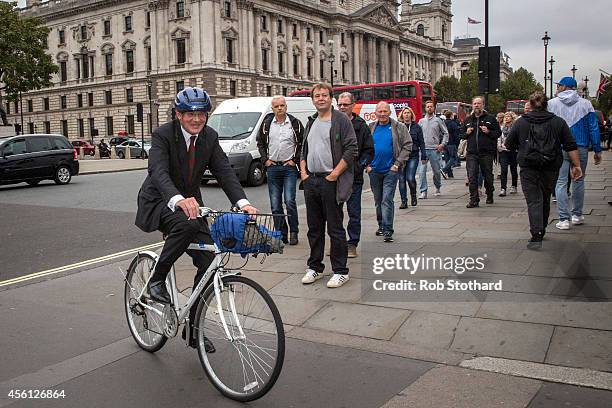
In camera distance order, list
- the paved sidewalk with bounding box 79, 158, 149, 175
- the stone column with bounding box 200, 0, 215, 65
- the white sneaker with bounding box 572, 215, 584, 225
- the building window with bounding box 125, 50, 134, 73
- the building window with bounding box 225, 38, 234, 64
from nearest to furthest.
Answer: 1. the white sneaker with bounding box 572, 215, 584, 225
2. the paved sidewalk with bounding box 79, 158, 149, 175
3. the stone column with bounding box 200, 0, 215, 65
4. the building window with bounding box 225, 38, 234, 64
5. the building window with bounding box 125, 50, 134, 73

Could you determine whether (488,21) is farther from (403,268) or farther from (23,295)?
(23,295)

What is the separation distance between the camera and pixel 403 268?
6641 mm

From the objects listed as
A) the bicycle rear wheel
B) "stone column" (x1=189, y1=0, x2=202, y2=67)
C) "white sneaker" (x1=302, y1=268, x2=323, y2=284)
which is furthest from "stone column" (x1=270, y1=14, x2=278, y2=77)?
the bicycle rear wheel

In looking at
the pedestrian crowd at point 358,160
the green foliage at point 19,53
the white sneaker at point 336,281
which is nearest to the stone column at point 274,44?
the green foliage at point 19,53

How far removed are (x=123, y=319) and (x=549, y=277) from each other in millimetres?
3986

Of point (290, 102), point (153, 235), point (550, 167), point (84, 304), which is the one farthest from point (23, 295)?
point (290, 102)

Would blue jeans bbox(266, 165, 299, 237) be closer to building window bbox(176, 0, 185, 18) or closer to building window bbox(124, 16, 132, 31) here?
building window bbox(176, 0, 185, 18)

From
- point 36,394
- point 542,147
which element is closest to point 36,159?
point 542,147

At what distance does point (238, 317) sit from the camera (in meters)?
3.62

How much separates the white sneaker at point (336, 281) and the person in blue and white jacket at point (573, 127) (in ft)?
12.9

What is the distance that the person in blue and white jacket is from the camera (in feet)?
28.3

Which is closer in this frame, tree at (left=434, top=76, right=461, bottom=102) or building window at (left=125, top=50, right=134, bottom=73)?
building window at (left=125, top=50, right=134, bottom=73)

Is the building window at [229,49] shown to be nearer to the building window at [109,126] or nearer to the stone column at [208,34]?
the stone column at [208,34]

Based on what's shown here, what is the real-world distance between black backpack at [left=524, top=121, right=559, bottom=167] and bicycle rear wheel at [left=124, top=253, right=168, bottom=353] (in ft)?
16.4
